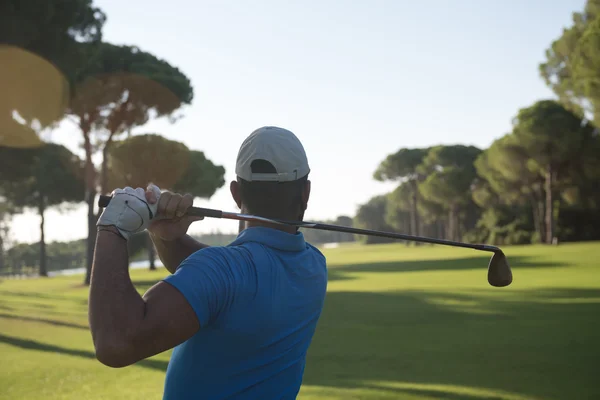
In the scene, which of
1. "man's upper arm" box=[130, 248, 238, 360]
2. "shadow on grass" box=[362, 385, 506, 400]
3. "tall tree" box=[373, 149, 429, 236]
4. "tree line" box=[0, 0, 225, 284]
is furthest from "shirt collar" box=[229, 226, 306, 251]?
"tall tree" box=[373, 149, 429, 236]

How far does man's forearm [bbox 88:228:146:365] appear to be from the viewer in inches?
61.9

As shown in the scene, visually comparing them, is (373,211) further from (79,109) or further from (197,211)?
(197,211)

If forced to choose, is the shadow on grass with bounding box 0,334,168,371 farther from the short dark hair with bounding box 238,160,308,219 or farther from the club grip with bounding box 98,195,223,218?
the short dark hair with bounding box 238,160,308,219

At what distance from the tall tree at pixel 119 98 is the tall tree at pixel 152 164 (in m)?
4.39

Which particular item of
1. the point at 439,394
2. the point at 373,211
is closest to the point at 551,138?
the point at 439,394

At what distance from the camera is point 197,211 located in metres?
2.19

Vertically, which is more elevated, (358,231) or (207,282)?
(358,231)

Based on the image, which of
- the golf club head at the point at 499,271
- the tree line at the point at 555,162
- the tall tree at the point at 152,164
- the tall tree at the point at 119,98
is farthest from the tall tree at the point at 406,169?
the golf club head at the point at 499,271

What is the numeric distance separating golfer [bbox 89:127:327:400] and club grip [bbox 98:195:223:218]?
0.08 meters

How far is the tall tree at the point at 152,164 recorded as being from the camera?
39.5 metres

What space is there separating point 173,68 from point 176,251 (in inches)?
1361

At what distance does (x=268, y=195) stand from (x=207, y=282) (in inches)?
18.3

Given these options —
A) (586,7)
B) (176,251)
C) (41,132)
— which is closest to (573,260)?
(586,7)

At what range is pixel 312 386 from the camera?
6875 mm
